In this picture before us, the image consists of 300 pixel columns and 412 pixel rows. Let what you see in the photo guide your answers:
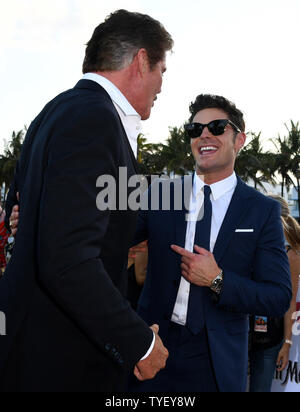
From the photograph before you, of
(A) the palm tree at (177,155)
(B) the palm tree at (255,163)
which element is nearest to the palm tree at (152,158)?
(A) the palm tree at (177,155)

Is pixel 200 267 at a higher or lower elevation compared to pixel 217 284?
higher

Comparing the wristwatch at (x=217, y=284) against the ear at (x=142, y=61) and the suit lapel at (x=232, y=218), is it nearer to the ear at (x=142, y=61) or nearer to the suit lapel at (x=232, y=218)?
the suit lapel at (x=232, y=218)

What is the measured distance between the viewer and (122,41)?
2.00 meters

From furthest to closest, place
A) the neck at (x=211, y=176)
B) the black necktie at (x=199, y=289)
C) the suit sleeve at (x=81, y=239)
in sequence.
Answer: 1. the neck at (x=211, y=176)
2. the black necktie at (x=199, y=289)
3. the suit sleeve at (x=81, y=239)

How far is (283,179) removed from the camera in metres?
58.2

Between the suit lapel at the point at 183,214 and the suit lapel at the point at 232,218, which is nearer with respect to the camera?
the suit lapel at the point at 232,218

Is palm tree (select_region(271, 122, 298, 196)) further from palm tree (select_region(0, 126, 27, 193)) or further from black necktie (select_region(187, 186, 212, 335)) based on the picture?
black necktie (select_region(187, 186, 212, 335))

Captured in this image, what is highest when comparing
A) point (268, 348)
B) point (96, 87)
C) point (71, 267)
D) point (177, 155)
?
point (177, 155)

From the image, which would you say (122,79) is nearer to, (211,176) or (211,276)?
(211,276)

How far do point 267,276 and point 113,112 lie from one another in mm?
1503

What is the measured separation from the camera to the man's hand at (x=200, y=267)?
2.53 meters

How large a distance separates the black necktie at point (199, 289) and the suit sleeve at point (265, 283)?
0.52 ft

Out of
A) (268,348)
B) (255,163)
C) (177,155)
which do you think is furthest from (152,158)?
(268,348)
